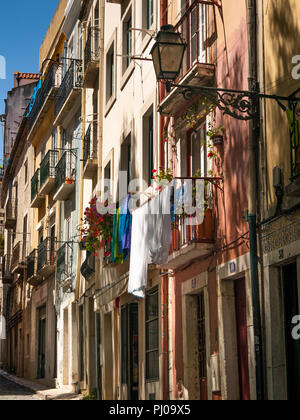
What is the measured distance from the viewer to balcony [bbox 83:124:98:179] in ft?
69.5

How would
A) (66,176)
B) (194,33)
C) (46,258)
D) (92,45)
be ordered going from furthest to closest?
(46,258) → (66,176) → (92,45) → (194,33)

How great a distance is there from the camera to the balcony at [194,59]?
12391mm

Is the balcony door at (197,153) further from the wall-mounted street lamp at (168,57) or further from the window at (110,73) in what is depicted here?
the window at (110,73)

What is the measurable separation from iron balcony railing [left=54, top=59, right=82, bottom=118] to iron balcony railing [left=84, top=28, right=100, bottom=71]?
1.76 meters

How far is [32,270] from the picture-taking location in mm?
30281

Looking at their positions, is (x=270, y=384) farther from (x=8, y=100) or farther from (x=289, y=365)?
(x=8, y=100)

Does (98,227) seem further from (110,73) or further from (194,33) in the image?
(194,33)

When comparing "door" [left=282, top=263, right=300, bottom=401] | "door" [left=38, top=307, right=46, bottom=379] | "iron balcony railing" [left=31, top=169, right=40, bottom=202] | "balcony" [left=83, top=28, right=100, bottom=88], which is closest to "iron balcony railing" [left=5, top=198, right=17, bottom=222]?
"iron balcony railing" [left=31, top=169, right=40, bottom=202]

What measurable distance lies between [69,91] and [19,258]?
43.6 ft

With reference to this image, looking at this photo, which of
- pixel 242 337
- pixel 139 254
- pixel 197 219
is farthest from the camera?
pixel 139 254

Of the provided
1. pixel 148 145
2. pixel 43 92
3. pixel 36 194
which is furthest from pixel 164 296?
pixel 43 92

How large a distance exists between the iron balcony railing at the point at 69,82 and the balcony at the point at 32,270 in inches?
231

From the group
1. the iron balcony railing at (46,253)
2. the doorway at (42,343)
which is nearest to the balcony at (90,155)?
the iron balcony railing at (46,253)

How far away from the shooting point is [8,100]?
1731 inches
